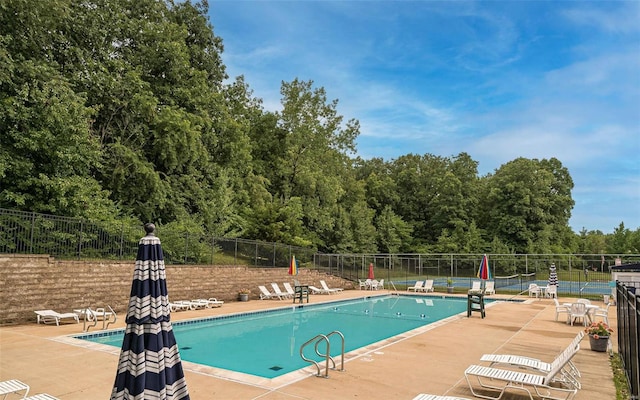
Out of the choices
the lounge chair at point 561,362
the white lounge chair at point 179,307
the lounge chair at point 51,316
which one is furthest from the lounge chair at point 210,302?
the lounge chair at point 561,362

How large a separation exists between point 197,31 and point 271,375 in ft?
83.6

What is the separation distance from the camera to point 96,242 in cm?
1389

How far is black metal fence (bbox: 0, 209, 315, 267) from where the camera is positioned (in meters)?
12.6

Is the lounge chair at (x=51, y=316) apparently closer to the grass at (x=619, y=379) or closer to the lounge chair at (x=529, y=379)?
the lounge chair at (x=529, y=379)

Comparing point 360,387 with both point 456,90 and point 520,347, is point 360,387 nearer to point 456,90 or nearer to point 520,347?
point 520,347

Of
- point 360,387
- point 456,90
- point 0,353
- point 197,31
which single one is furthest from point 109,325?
point 456,90

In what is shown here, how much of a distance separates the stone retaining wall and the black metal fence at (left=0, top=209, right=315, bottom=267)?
32.6 inches

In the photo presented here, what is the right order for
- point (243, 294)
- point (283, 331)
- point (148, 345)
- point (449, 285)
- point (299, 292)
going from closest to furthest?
point (148, 345) → point (283, 331) → point (299, 292) → point (243, 294) → point (449, 285)

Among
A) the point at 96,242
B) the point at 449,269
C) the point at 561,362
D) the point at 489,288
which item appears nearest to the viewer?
the point at 561,362

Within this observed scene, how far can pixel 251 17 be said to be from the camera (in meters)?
17.5

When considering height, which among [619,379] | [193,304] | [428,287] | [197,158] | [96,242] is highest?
[197,158]

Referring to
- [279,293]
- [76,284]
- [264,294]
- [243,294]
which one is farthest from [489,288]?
[76,284]

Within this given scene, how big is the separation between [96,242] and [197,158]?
1072 centimetres

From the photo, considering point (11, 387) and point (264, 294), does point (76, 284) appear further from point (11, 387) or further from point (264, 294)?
point (11, 387)
